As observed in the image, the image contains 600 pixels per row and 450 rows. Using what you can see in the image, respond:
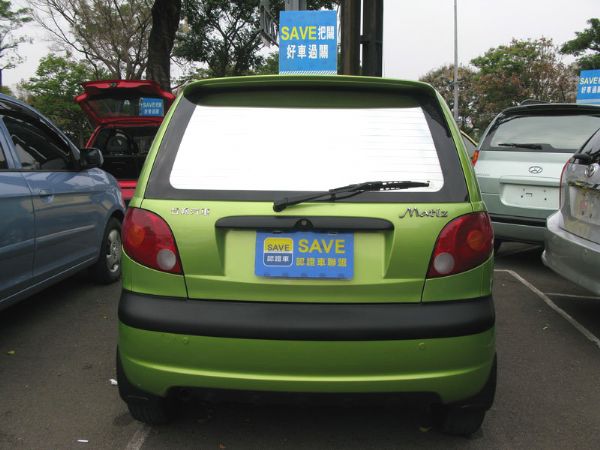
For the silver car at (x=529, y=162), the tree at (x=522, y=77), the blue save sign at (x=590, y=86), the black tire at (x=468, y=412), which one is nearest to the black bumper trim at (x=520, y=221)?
the silver car at (x=529, y=162)

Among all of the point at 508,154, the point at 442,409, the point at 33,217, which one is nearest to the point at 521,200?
the point at 508,154

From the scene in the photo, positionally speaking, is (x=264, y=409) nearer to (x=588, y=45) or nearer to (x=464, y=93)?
(x=588, y=45)

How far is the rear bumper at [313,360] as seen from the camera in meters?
1.97

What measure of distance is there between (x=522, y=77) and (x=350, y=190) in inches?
1618

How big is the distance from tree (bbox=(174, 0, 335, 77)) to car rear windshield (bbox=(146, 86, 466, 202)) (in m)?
21.9

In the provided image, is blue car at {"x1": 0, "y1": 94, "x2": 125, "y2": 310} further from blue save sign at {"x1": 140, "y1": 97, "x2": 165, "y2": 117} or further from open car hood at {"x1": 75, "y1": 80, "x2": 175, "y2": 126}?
blue save sign at {"x1": 140, "y1": 97, "x2": 165, "y2": 117}

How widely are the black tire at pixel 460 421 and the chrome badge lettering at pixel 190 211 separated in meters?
1.31

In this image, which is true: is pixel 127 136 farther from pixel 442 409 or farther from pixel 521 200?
pixel 442 409

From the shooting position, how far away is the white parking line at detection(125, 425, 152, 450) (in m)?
2.38

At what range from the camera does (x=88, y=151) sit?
15.0 ft

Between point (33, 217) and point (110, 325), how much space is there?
951mm

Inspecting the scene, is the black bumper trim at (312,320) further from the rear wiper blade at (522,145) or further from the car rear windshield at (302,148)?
the rear wiper blade at (522,145)

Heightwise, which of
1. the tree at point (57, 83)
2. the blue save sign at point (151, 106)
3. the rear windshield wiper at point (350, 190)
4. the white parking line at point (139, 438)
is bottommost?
the white parking line at point (139, 438)

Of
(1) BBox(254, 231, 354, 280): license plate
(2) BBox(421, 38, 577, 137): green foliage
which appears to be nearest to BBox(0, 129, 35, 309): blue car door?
(1) BBox(254, 231, 354, 280): license plate
